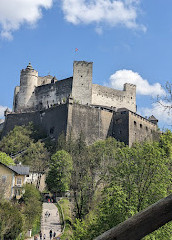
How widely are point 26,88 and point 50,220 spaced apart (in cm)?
4695

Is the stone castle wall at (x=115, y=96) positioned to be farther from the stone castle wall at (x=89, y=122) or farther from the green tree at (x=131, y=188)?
the green tree at (x=131, y=188)

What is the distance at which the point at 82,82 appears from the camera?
6662 centimetres

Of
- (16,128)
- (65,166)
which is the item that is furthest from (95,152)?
(16,128)

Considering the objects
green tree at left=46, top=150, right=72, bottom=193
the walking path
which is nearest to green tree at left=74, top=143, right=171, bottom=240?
the walking path

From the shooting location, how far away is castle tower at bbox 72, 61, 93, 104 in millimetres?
65825

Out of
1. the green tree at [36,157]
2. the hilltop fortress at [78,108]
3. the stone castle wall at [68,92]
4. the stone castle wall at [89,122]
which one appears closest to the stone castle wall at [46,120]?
the hilltop fortress at [78,108]

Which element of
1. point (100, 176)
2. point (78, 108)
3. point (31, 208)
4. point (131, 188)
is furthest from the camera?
point (78, 108)

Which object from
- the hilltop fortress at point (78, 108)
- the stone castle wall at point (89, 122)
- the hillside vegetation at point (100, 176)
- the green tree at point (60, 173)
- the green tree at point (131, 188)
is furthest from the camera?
the hilltop fortress at point (78, 108)

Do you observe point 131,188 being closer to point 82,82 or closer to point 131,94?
point 82,82

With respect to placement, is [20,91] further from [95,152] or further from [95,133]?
[95,152]

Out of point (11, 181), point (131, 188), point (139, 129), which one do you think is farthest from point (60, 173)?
point (139, 129)

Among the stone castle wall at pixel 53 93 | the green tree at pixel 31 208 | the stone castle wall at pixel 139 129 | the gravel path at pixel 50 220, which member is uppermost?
the stone castle wall at pixel 53 93

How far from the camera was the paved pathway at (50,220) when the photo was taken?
1093 inches

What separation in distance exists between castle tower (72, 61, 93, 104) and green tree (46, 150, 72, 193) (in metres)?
24.6
